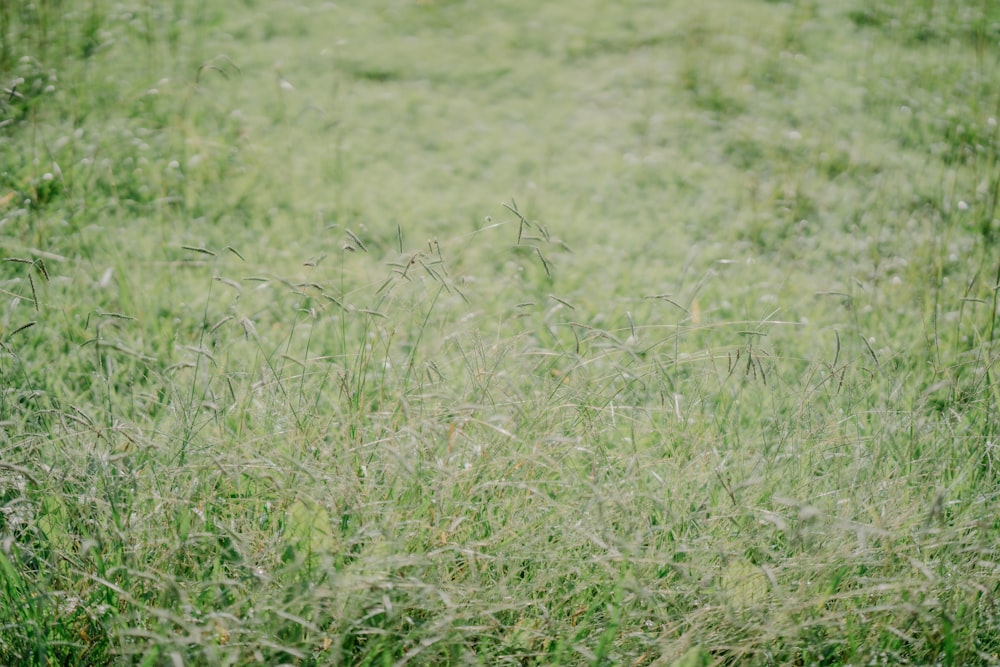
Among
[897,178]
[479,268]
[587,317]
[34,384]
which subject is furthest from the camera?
[897,178]

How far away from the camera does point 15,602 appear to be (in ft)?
5.92

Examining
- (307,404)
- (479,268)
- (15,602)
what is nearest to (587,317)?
(479,268)

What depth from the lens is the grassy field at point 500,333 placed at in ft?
6.32

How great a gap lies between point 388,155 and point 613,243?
1.43 m

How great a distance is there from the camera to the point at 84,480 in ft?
6.89

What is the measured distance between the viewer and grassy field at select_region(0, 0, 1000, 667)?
6.32 feet

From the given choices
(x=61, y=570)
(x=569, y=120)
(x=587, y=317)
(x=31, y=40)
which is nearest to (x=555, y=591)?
(x=61, y=570)

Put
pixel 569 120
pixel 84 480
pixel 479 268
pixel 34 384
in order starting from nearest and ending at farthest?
1. pixel 84 480
2. pixel 34 384
3. pixel 479 268
4. pixel 569 120

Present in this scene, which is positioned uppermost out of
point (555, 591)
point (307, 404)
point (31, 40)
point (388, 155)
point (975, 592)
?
point (31, 40)

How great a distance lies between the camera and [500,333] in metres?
2.92

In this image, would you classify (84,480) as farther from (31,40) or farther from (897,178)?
(897,178)

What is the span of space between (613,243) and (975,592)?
2398 millimetres

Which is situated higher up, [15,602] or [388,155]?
[388,155]

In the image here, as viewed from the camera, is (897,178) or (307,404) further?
(897,178)
